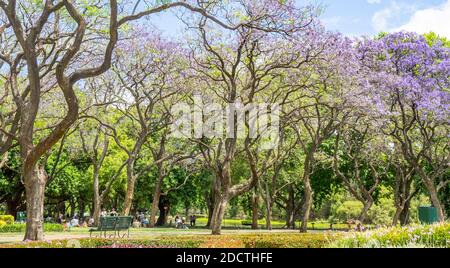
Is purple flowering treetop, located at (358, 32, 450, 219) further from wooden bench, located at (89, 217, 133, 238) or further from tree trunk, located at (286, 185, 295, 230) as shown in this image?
tree trunk, located at (286, 185, 295, 230)

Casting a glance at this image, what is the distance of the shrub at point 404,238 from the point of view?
32.2 feet

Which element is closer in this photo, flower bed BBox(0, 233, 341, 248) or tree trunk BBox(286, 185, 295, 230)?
flower bed BBox(0, 233, 341, 248)

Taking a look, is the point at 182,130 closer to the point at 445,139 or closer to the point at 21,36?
the point at 445,139

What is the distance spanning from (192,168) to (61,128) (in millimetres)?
24640

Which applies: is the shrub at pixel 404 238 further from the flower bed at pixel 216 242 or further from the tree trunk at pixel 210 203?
the tree trunk at pixel 210 203

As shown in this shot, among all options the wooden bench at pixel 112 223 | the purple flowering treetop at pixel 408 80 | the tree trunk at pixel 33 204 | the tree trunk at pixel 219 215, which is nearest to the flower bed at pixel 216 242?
the tree trunk at pixel 33 204

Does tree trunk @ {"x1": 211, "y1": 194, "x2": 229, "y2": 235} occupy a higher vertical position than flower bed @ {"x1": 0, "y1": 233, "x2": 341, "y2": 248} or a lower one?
higher

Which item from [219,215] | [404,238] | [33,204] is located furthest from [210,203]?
[404,238]

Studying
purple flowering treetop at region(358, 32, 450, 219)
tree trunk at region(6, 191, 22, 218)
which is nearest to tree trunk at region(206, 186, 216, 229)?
tree trunk at region(6, 191, 22, 218)

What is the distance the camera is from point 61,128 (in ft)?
45.1

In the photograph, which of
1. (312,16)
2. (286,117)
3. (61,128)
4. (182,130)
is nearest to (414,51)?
(286,117)

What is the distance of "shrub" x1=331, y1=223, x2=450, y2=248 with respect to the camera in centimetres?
980

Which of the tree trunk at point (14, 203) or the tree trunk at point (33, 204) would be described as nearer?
the tree trunk at point (33, 204)

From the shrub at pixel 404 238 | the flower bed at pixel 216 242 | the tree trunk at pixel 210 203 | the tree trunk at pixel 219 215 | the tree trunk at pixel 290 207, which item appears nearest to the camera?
the shrub at pixel 404 238
